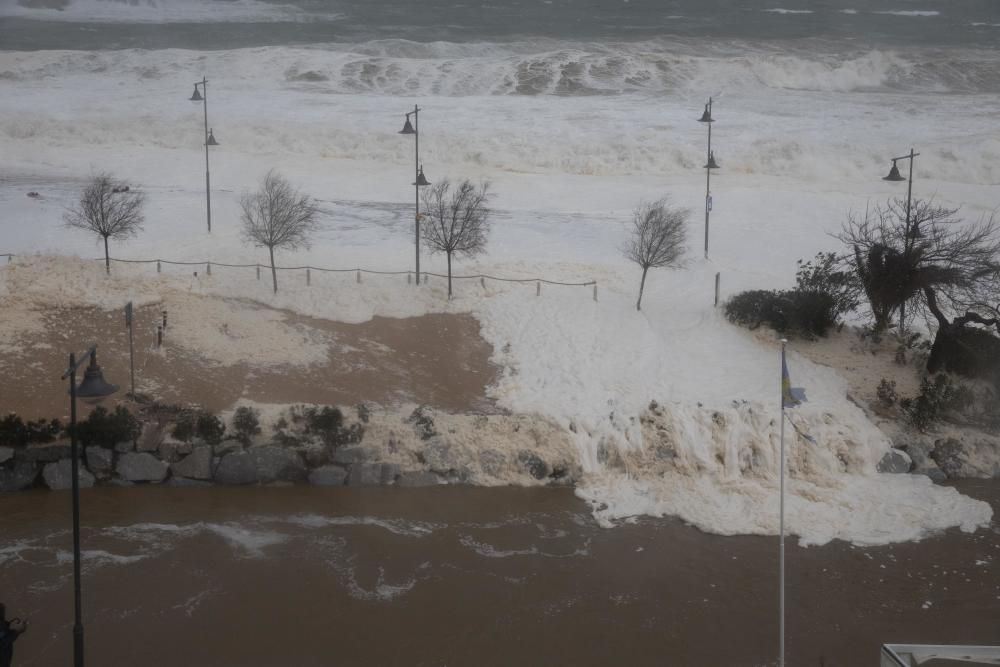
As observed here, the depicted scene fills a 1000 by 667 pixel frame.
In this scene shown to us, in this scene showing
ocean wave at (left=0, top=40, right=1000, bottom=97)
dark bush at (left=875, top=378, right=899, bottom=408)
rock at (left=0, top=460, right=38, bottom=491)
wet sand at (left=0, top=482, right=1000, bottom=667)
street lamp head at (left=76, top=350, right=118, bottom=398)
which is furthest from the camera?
ocean wave at (left=0, top=40, right=1000, bottom=97)

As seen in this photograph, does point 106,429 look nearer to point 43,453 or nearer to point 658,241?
point 43,453

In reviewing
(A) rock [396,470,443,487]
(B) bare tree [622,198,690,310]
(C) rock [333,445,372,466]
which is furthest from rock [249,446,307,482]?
(B) bare tree [622,198,690,310]

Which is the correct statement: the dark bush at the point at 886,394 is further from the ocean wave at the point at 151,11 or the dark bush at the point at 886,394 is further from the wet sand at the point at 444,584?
the ocean wave at the point at 151,11

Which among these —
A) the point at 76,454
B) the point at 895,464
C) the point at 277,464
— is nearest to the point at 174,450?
the point at 277,464

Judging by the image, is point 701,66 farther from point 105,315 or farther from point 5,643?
point 5,643

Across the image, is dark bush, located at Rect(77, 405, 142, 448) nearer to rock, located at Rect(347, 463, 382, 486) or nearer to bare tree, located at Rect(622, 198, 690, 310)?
rock, located at Rect(347, 463, 382, 486)

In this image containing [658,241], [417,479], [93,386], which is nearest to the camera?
[93,386]

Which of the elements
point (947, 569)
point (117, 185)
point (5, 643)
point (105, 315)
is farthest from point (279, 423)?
point (117, 185)
